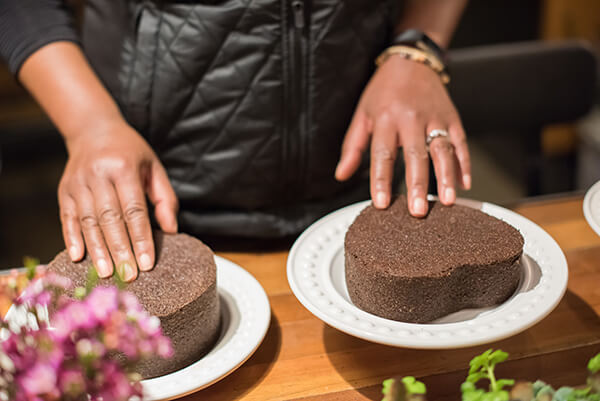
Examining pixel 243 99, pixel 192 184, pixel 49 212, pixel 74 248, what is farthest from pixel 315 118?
pixel 49 212

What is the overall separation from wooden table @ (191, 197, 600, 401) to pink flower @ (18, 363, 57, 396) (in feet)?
1.05

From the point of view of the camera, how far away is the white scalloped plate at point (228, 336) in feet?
2.36

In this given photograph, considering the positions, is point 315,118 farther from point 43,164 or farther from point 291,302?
point 43,164

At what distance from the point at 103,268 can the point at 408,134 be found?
1.72 feet

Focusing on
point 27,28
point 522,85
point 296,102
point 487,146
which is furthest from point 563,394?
point 487,146

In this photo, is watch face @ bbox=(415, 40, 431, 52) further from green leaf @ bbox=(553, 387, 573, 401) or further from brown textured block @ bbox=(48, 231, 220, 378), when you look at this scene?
green leaf @ bbox=(553, 387, 573, 401)

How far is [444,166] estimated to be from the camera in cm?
96

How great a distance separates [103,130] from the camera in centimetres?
100

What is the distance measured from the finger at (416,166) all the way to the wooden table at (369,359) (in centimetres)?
21

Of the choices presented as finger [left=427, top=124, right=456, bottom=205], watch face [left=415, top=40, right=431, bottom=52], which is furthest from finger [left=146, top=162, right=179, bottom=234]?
watch face [left=415, top=40, right=431, bottom=52]

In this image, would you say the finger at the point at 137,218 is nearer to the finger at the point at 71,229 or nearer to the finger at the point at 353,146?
the finger at the point at 71,229

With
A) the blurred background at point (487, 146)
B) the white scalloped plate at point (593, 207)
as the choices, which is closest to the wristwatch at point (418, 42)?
the white scalloped plate at point (593, 207)

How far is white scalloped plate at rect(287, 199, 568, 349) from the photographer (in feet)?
2.29

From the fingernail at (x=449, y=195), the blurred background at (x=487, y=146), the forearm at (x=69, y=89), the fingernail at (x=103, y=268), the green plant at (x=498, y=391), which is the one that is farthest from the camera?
the blurred background at (x=487, y=146)
